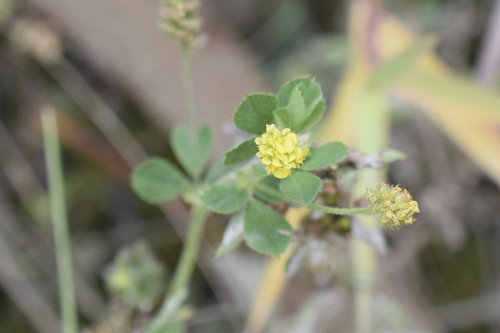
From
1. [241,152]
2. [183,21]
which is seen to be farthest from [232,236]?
[183,21]

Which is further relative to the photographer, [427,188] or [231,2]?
[231,2]

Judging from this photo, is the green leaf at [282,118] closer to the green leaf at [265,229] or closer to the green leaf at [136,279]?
the green leaf at [265,229]

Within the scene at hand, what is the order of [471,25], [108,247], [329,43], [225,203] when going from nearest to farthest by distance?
[225,203] → [108,247] → [471,25] → [329,43]

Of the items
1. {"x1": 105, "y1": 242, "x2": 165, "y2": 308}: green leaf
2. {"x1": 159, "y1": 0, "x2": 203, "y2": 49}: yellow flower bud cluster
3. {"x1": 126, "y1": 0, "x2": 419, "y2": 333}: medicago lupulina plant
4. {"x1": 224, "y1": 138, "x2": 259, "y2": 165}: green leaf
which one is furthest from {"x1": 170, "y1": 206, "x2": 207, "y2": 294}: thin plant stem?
{"x1": 159, "y1": 0, "x2": 203, "y2": 49}: yellow flower bud cluster

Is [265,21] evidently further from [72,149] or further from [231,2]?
[72,149]

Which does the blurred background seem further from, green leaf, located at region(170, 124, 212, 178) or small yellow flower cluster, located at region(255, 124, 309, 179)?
small yellow flower cluster, located at region(255, 124, 309, 179)

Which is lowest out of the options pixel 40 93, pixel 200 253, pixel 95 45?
pixel 200 253

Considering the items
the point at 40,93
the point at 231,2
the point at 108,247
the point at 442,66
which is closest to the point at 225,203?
the point at 108,247

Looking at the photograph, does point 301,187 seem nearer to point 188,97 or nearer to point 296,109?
point 296,109
